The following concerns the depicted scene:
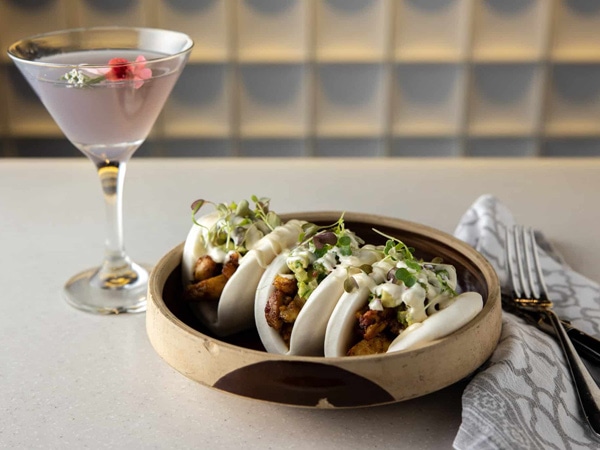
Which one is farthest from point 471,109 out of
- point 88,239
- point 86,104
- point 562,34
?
point 86,104

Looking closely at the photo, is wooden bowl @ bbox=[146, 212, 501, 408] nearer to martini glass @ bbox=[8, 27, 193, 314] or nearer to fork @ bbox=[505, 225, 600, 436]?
fork @ bbox=[505, 225, 600, 436]

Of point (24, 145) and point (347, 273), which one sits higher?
point (347, 273)

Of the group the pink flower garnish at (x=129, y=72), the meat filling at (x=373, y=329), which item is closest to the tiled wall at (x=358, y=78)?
the pink flower garnish at (x=129, y=72)

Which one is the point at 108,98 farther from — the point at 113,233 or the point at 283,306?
the point at 283,306

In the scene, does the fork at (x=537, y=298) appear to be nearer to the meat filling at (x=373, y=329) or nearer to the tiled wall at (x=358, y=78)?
the meat filling at (x=373, y=329)

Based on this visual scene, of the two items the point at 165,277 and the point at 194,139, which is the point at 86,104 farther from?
the point at 194,139

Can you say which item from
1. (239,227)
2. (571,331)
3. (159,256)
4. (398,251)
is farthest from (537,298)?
(159,256)

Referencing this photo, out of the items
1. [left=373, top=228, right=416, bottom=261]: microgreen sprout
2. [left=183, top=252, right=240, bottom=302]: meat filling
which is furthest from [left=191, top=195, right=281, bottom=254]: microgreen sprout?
[left=373, top=228, right=416, bottom=261]: microgreen sprout

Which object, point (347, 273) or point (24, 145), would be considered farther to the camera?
point (24, 145)
